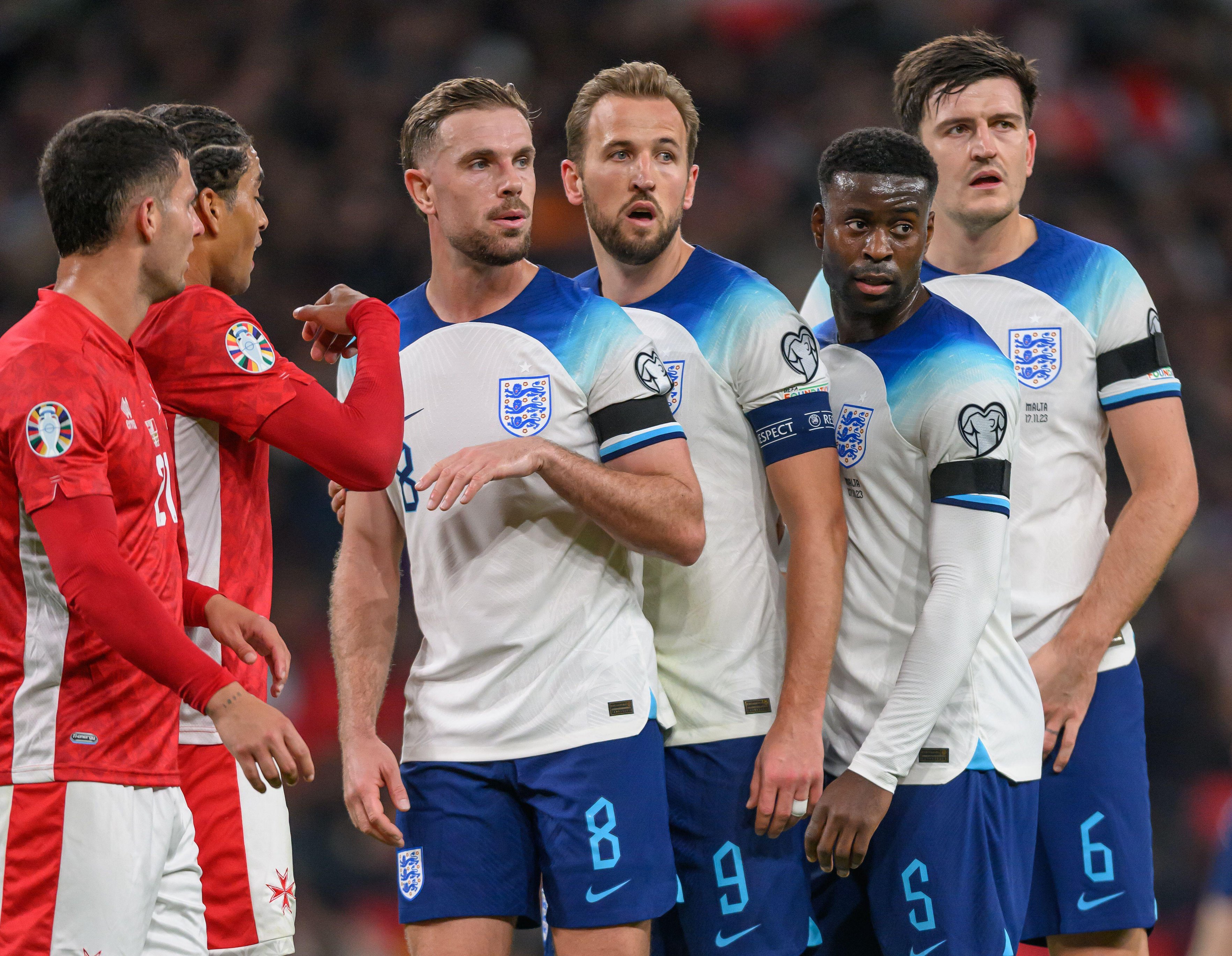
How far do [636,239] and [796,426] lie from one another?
0.68m

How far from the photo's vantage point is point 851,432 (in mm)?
3631

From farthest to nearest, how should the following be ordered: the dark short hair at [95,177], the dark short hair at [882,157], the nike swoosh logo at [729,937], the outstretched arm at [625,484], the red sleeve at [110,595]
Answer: the dark short hair at [882,157]
the nike swoosh logo at [729,937]
the outstretched arm at [625,484]
the dark short hair at [95,177]
the red sleeve at [110,595]

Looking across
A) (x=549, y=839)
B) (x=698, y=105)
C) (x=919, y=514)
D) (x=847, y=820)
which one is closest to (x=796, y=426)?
(x=919, y=514)

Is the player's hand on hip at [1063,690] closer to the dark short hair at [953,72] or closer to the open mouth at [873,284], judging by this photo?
the open mouth at [873,284]

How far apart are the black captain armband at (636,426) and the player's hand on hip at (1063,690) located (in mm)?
1193

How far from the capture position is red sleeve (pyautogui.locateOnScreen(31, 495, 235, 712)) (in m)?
2.74

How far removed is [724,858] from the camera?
3.54 metres

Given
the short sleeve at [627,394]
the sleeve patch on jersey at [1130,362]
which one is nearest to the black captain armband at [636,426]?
the short sleeve at [627,394]

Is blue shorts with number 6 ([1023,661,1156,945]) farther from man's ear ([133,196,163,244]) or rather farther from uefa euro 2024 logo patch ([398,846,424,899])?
man's ear ([133,196,163,244])

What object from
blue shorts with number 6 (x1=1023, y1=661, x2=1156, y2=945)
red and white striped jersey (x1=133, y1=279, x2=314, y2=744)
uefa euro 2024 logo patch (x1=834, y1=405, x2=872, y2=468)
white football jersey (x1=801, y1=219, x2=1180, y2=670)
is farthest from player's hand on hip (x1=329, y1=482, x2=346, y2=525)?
blue shorts with number 6 (x1=1023, y1=661, x2=1156, y2=945)

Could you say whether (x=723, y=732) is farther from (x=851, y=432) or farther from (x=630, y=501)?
(x=851, y=432)

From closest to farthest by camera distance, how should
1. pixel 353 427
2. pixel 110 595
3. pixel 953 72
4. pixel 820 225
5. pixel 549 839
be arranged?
pixel 110 595, pixel 353 427, pixel 549 839, pixel 820 225, pixel 953 72

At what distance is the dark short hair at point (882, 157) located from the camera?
142 inches

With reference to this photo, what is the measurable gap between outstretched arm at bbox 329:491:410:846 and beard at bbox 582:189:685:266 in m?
0.89
